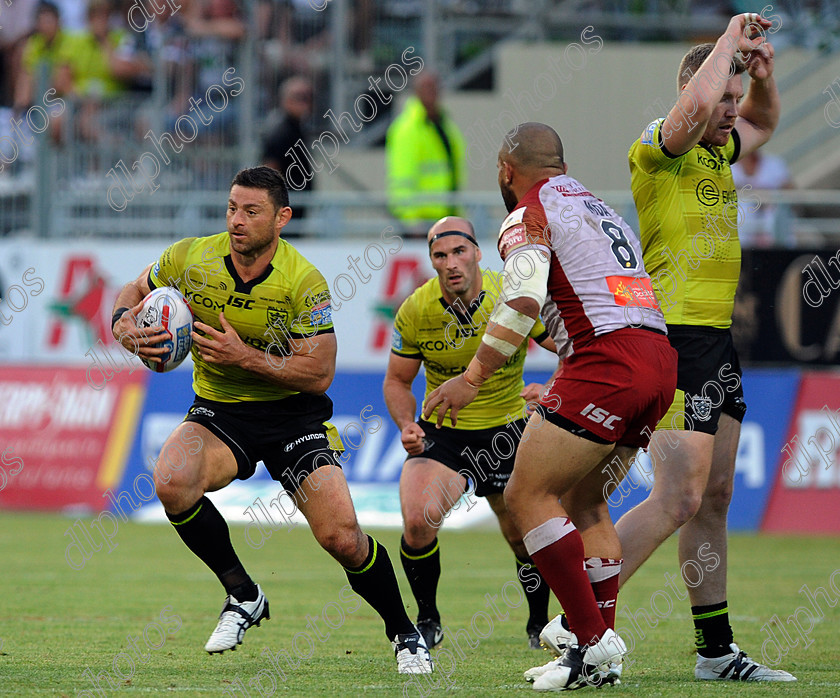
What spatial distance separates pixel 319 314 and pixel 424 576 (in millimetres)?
1828

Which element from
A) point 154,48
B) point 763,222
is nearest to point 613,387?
point 763,222

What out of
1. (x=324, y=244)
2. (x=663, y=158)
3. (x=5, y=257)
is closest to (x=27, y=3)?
(x=5, y=257)

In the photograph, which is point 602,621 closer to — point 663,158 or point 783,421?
point 663,158

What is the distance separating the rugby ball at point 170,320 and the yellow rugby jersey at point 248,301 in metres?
0.19

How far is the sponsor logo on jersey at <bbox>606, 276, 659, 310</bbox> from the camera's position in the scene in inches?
222

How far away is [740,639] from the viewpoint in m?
7.52

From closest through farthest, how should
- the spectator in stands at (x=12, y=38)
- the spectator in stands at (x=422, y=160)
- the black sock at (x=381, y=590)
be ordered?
the black sock at (x=381, y=590) → the spectator in stands at (x=422, y=160) → the spectator in stands at (x=12, y=38)

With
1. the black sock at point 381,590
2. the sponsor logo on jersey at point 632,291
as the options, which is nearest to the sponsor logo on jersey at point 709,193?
the sponsor logo on jersey at point 632,291

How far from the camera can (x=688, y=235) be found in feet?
20.5

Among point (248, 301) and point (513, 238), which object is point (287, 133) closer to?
point (248, 301)

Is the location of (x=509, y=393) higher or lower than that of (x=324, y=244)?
higher

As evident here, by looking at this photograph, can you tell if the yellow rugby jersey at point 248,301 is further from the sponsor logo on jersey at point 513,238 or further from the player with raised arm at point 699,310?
the player with raised arm at point 699,310

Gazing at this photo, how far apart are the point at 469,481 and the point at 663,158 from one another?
97.8 inches

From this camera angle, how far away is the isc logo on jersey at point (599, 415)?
552 centimetres
